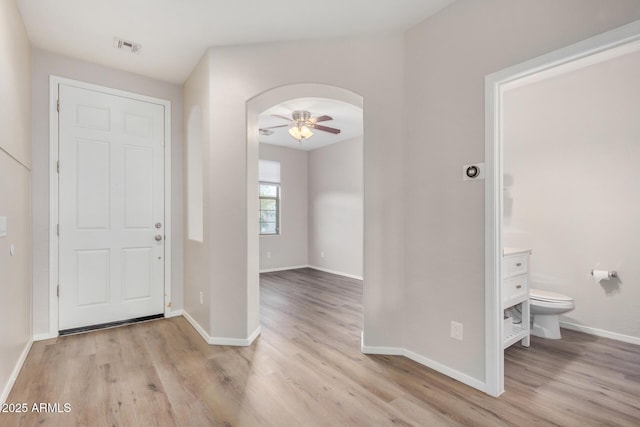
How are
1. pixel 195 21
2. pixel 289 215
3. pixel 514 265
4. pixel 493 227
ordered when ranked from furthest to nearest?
pixel 289 215, pixel 514 265, pixel 195 21, pixel 493 227

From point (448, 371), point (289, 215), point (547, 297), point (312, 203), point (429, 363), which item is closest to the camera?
point (448, 371)

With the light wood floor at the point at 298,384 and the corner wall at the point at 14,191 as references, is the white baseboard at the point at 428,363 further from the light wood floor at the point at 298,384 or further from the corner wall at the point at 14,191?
the corner wall at the point at 14,191

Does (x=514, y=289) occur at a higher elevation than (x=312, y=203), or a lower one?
lower

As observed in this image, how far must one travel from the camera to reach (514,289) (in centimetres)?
256

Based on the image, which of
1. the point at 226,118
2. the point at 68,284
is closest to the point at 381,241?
the point at 226,118

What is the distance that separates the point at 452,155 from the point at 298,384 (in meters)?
1.97

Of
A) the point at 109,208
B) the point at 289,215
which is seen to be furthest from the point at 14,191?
the point at 289,215

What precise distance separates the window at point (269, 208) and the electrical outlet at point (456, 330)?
4.75 m

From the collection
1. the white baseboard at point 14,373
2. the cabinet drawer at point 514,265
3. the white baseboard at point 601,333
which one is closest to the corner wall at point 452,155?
the cabinet drawer at point 514,265

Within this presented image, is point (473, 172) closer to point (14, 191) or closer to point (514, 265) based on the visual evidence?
point (514, 265)

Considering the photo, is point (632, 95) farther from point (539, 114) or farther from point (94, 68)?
point (94, 68)

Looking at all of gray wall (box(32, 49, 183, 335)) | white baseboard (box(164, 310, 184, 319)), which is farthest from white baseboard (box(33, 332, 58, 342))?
white baseboard (box(164, 310, 184, 319))

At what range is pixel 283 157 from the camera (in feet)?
21.7

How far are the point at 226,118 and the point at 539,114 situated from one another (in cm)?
340
